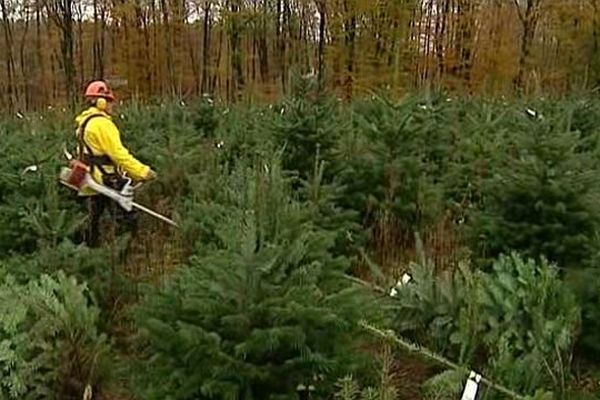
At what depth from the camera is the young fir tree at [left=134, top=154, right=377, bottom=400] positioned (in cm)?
382

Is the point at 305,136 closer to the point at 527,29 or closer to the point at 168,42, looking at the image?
the point at 527,29

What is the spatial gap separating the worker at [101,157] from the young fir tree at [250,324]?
2.75 meters

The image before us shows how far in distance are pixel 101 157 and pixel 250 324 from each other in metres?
3.52

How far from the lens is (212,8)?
1225 inches

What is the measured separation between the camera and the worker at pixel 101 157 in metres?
6.73

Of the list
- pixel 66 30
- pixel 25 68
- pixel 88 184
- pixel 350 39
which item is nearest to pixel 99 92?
pixel 88 184

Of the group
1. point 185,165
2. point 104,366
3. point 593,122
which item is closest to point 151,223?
point 185,165

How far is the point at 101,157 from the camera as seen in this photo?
6.82 m

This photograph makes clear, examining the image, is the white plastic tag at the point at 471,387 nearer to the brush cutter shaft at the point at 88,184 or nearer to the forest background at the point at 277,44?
the brush cutter shaft at the point at 88,184

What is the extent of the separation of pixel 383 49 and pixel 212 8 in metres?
7.73

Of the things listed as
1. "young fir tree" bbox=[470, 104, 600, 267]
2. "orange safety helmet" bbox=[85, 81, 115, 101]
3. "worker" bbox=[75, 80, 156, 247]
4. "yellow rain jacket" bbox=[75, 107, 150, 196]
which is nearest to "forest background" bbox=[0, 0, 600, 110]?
"orange safety helmet" bbox=[85, 81, 115, 101]

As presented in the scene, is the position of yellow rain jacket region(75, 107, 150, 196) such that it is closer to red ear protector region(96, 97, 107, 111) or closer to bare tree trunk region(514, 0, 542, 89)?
red ear protector region(96, 97, 107, 111)

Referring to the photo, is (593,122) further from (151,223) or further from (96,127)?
(96,127)

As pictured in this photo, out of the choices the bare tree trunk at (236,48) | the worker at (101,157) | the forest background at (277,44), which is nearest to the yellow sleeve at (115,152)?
the worker at (101,157)
